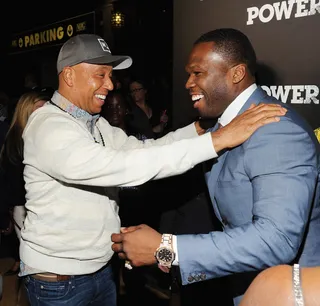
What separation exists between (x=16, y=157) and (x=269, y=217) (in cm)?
256

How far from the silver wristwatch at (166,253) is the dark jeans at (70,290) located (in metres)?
0.74

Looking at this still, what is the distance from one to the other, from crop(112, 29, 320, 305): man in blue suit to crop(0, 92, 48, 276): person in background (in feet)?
6.45

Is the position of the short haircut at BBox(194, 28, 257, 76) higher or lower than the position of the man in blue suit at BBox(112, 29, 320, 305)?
higher

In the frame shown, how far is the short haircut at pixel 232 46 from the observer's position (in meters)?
1.94

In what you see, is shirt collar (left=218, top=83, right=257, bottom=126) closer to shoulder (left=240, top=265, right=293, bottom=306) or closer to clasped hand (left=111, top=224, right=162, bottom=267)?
clasped hand (left=111, top=224, right=162, bottom=267)

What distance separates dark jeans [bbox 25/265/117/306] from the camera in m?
2.17

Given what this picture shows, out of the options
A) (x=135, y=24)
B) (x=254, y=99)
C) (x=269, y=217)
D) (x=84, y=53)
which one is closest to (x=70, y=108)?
(x=84, y=53)

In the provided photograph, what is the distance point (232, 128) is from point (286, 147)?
0.84 feet

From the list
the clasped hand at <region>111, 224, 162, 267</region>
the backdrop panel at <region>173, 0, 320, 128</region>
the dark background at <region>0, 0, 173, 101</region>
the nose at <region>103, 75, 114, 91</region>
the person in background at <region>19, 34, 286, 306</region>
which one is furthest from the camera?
the dark background at <region>0, 0, 173, 101</region>

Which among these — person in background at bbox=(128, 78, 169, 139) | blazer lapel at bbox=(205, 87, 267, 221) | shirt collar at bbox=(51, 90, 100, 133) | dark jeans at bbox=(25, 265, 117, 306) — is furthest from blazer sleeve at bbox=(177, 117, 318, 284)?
person in background at bbox=(128, 78, 169, 139)

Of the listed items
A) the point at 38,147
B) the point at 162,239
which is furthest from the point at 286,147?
the point at 38,147

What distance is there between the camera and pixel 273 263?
158cm

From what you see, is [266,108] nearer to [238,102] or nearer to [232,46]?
[238,102]

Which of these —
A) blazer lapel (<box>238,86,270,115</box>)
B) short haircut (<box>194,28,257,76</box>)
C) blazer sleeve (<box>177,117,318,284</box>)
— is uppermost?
short haircut (<box>194,28,257,76</box>)
